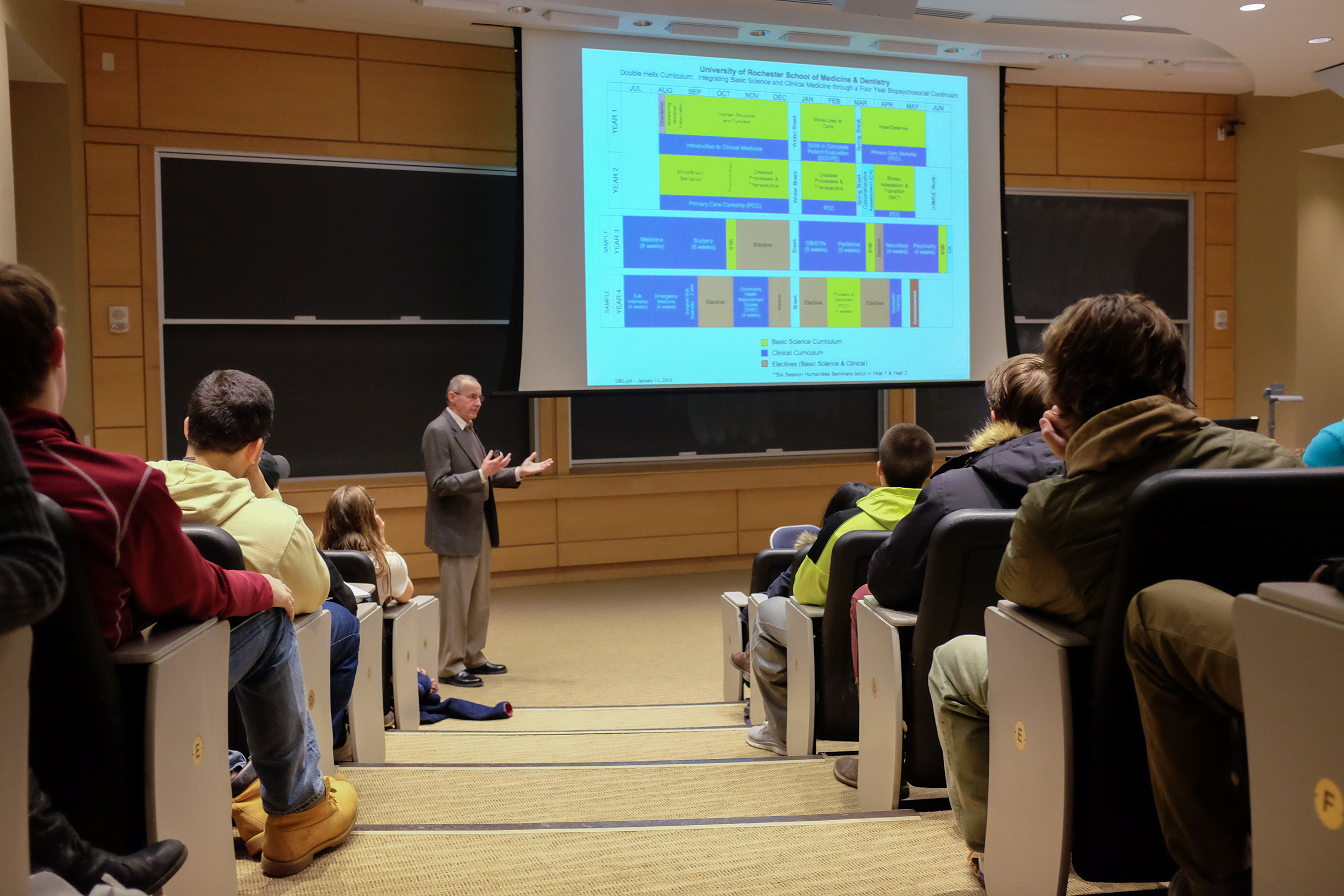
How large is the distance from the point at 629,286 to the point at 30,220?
10.8 ft

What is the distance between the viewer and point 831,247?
241 inches

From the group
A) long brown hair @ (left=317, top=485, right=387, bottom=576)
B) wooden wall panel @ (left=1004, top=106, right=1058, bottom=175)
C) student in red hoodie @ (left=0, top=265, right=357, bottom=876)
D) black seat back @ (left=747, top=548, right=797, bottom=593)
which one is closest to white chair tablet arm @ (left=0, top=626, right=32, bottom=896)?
student in red hoodie @ (left=0, top=265, right=357, bottom=876)

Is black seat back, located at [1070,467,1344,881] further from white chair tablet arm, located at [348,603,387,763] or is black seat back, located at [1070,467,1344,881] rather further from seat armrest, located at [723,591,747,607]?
seat armrest, located at [723,591,747,607]

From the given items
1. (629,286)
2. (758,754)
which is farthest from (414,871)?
(629,286)

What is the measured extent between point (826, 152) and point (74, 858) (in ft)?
18.6

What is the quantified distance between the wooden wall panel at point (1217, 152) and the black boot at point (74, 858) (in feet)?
27.7

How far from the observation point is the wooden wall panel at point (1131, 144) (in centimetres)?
725

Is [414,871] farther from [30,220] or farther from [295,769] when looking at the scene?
[30,220]

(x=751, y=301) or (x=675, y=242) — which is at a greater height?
(x=675, y=242)

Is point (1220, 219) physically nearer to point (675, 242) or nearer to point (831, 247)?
point (831, 247)

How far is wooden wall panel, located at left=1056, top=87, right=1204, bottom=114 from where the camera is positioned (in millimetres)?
7230

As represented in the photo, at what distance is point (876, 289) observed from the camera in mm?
6219

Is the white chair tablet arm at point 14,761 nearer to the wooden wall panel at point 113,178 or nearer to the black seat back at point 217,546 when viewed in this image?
the black seat back at point 217,546

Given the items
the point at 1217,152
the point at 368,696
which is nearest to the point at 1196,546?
the point at 368,696
